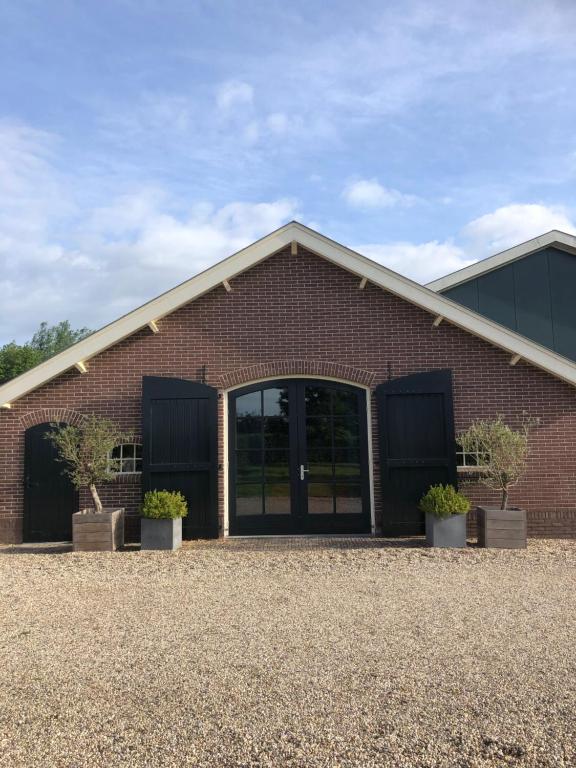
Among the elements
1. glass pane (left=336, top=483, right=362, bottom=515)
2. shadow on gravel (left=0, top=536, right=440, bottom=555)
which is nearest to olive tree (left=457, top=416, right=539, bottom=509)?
shadow on gravel (left=0, top=536, right=440, bottom=555)

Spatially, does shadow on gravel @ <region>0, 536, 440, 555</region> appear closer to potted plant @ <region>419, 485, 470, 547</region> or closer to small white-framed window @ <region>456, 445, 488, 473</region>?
potted plant @ <region>419, 485, 470, 547</region>

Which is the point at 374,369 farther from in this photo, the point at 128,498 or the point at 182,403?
the point at 128,498

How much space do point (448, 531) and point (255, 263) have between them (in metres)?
5.20

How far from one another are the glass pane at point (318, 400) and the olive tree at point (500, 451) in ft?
7.11

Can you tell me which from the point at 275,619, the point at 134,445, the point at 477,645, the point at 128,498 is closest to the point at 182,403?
the point at 134,445

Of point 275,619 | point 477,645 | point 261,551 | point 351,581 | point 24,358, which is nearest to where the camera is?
point 477,645

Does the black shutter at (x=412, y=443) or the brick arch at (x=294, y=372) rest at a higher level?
the brick arch at (x=294, y=372)

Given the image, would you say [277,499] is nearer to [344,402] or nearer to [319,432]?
A: [319,432]

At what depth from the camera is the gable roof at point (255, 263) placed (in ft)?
32.6

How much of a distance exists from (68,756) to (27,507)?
7.50 metres

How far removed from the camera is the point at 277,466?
10180mm

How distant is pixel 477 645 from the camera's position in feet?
15.8

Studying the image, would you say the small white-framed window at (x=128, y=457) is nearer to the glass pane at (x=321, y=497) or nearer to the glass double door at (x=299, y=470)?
the glass double door at (x=299, y=470)

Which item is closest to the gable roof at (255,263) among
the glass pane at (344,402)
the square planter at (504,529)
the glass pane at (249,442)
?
the glass pane at (344,402)
